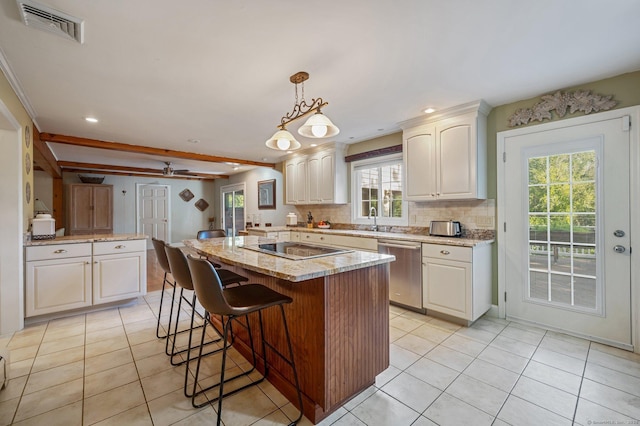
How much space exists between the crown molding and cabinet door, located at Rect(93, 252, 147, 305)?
5.64ft

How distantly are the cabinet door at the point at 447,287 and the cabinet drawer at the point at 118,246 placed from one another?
137 inches

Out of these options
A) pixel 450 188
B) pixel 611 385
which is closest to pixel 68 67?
pixel 450 188

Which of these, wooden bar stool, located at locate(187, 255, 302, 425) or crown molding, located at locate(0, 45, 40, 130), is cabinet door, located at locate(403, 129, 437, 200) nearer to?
wooden bar stool, located at locate(187, 255, 302, 425)

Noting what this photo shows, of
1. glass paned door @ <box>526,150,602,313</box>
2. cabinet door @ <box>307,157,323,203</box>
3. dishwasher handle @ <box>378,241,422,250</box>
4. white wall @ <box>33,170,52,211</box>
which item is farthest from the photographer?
white wall @ <box>33,170,52,211</box>

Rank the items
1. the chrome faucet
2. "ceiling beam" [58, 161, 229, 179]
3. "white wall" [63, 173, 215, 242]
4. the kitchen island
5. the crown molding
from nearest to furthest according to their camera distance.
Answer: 1. the kitchen island
2. the crown molding
3. the chrome faucet
4. "ceiling beam" [58, 161, 229, 179]
5. "white wall" [63, 173, 215, 242]

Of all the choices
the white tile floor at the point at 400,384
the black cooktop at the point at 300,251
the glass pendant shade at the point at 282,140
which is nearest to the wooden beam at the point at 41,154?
the white tile floor at the point at 400,384

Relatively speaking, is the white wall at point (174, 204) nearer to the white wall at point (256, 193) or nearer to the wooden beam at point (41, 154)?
the white wall at point (256, 193)

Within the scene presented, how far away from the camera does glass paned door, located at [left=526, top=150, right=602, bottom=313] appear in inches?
98.7

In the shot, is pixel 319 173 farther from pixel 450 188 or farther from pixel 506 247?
pixel 506 247

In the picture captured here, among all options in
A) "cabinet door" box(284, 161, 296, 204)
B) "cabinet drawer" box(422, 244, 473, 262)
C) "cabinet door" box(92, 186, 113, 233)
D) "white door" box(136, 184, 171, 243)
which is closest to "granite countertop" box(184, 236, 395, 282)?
"cabinet drawer" box(422, 244, 473, 262)

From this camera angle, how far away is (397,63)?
84.7 inches

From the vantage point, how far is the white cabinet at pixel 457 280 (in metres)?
2.74

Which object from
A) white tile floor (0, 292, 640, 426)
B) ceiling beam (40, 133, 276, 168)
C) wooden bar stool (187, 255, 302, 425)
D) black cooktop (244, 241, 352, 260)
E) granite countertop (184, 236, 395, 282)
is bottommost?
white tile floor (0, 292, 640, 426)

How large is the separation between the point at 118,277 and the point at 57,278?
0.55 m
